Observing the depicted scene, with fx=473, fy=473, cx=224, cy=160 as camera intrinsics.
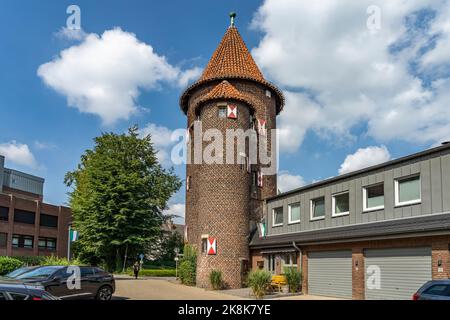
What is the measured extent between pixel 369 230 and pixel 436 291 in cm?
897

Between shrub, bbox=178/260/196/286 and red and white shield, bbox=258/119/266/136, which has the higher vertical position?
red and white shield, bbox=258/119/266/136

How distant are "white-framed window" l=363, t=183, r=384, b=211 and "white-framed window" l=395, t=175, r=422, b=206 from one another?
1019 mm

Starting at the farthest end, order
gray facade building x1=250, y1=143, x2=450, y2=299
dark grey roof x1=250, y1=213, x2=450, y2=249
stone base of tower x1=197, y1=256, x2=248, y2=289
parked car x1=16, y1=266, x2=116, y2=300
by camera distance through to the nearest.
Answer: stone base of tower x1=197, y1=256, x2=248, y2=289 < gray facade building x1=250, y1=143, x2=450, y2=299 < dark grey roof x1=250, y1=213, x2=450, y2=249 < parked car x1=16, y1=266, x2=116, y2=300

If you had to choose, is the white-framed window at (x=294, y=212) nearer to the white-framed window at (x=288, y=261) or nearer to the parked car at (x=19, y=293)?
the white-framed window at (x=288, y=261)

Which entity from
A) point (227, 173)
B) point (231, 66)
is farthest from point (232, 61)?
point (227, 173)

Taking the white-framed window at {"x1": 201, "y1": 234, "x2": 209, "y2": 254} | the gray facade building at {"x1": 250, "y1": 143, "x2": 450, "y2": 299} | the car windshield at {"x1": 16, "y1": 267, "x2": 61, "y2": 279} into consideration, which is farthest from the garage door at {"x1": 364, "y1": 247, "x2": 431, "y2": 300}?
the car windshield at {"x1": 16, "y1": 267, "x2": 61, "y2": 279}

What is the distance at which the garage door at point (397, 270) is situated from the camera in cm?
1653

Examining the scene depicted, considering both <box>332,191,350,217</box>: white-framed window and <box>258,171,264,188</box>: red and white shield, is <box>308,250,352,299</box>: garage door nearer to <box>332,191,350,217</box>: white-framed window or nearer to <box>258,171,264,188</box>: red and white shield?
<box>332,191,350,217</box>: white-framed window

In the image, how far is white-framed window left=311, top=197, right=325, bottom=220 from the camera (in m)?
23.9

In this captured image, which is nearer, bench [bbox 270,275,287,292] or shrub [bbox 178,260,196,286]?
bench [bbox 270,275,287,292]

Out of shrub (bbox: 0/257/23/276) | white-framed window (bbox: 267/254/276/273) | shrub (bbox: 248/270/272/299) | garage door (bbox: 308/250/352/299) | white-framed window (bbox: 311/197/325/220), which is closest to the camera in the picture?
garage door (bbox: 308/250/352/299)

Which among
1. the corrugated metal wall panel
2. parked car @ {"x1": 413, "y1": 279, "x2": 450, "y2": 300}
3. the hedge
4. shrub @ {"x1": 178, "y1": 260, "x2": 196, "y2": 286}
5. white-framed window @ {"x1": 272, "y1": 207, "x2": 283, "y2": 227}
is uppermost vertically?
the corrugated metal wall panel
